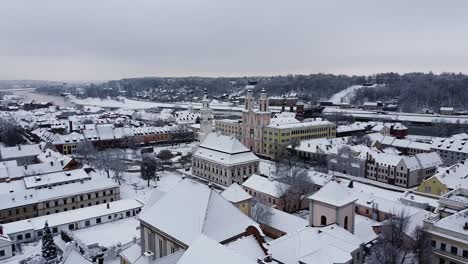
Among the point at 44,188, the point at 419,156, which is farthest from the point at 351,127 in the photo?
the point at 44,188

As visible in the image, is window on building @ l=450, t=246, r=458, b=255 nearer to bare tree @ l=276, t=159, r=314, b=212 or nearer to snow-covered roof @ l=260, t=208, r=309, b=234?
snow-covered roof @ l=260, t=208, r=309, b=234

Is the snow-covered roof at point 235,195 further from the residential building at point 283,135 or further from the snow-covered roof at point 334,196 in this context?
the residential building at point 283,135

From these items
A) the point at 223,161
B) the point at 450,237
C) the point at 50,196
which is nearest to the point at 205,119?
the point at 223,161

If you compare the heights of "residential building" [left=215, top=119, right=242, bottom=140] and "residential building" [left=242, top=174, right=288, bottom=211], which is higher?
"residential building" [left=215, top=119, right=242, bottom=140]

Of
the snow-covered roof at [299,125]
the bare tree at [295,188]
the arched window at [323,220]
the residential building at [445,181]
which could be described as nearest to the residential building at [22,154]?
the bare tree at [295,188]

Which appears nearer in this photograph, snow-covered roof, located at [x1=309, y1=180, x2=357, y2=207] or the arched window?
snow-covered roof, located at [x1=309, y1=180, x2=357, y2=207]

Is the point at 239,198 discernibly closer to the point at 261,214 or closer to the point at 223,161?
the point at 261,214

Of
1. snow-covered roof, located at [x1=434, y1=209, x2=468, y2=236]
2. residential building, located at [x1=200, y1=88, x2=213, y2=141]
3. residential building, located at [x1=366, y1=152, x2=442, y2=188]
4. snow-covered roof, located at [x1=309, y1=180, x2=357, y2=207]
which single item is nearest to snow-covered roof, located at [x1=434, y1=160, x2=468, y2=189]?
residential building, located at [x1=366, y1=152, x2=442, y2=188]
